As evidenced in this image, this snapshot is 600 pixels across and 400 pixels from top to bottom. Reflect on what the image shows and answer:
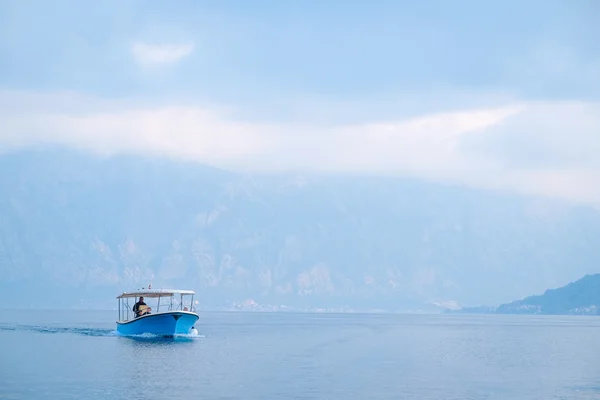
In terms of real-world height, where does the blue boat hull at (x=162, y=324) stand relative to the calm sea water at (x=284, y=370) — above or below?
above

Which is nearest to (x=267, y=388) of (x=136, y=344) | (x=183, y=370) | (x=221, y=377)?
(x=221, y=377)

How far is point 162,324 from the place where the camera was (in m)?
113

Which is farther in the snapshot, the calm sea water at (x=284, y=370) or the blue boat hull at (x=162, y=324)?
the blue boat hull at (x=162, y=324)

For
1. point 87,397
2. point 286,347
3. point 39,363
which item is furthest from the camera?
point 286,347

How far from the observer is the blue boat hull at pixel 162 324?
11138 centimetres

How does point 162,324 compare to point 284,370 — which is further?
point 162,324

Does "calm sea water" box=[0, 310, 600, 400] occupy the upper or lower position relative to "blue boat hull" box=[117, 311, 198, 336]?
lower

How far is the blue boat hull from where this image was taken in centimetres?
11138

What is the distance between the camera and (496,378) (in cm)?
7675

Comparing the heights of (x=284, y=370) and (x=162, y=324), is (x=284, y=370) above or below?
below

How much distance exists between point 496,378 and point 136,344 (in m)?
49.0

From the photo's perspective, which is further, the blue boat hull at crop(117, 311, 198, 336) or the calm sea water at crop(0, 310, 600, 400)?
the blue boat hull at crop(117, 311, 198, 336)

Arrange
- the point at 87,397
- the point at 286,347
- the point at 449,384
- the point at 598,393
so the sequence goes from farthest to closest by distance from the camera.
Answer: the point at 286,347, the point at 449,384, the point at 598,393, the point at 87,397

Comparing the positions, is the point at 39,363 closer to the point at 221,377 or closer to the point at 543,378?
the point at 221,377
